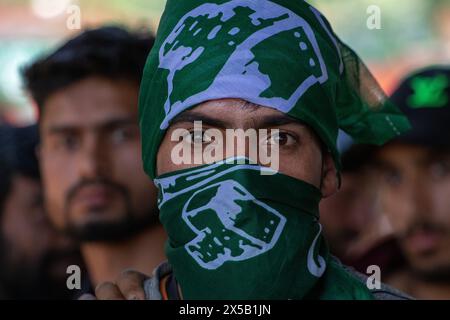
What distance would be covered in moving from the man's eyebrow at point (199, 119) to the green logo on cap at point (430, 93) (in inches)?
98.0

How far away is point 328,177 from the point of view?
308 cm

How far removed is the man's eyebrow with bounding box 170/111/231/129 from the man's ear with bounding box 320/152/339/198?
349mm

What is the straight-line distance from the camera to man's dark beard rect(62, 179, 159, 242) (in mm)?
4727

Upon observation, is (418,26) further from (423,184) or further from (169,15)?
(169,15)

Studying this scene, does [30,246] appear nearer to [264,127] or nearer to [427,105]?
[427,105]

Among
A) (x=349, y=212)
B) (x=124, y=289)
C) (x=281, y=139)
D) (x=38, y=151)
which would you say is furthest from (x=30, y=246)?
(x=281, y=139)

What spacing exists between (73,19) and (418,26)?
195 inches

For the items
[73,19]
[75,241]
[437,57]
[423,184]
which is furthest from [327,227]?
[437,57]

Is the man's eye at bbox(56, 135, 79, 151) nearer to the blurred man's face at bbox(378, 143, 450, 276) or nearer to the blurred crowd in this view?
the blurred crowd

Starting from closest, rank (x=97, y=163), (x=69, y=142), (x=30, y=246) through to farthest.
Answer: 1. (x=97, y=163)
2. (x=69, y=142)
3. (x=30, y=246)

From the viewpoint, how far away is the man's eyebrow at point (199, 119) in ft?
9.42

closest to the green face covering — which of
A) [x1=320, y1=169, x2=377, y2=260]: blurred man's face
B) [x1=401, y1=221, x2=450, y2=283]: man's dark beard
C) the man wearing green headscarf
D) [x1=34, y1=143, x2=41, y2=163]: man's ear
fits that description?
the man wearing green headscarf

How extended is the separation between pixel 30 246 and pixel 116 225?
1106 mm

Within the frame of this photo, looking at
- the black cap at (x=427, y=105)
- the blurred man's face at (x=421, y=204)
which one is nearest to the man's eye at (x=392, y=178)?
the blurred man's face at (x=421, y=204)
